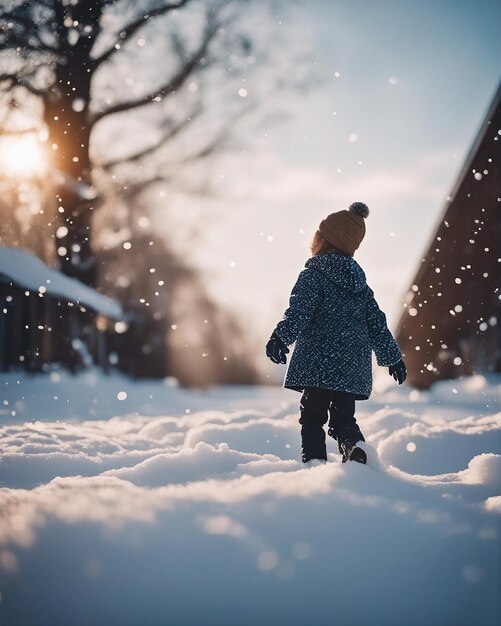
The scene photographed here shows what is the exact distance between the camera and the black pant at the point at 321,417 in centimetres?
279

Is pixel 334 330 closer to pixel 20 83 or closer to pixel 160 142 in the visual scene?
pixel 20 83

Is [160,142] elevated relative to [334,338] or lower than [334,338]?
elevated

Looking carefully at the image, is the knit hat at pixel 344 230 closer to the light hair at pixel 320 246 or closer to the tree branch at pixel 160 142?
the light hair at pixel 320 246

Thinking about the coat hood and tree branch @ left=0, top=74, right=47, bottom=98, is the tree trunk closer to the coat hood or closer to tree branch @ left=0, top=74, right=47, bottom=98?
tree branch @ left=0, top=74, right=47, bottom=98

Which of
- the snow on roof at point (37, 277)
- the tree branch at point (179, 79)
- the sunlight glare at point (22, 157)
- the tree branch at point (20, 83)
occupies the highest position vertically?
the tree branch at point (179, 79)

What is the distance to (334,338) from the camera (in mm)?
2865

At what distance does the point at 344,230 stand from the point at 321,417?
1.04 meters

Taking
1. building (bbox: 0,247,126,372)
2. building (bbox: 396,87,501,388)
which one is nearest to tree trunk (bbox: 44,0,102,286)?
building (bbox: 0,247,126,372)

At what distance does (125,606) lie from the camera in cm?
116

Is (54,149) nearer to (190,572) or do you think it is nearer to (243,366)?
(190,572)

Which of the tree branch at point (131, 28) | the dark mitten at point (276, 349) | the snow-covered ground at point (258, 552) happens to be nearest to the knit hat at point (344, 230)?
the dark mitten at point (276, 349)

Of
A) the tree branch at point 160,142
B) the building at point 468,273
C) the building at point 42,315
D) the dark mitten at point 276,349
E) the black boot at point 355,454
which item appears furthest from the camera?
the tree branch at point 160,142

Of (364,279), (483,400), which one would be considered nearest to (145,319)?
(483,400)

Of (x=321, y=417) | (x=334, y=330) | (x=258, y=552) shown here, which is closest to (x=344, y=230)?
(x=334, y=330)
